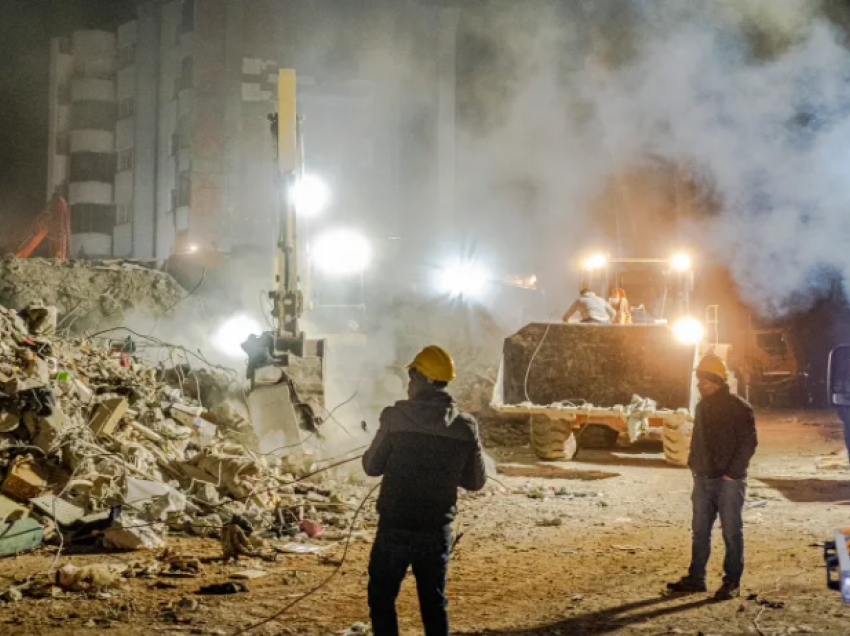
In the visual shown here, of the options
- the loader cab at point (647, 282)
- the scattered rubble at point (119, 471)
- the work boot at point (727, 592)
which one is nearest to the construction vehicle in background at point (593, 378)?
the loader cab at point (647, 282)

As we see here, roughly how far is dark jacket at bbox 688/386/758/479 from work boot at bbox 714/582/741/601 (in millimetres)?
745

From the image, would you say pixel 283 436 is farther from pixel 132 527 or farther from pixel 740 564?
pixel 740 564

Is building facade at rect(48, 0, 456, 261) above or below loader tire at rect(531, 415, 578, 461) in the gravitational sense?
above

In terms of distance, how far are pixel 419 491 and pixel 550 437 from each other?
30.0 feet

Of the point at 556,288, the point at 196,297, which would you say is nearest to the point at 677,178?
the point at 556,288

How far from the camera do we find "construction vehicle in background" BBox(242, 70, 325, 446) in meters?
12.1

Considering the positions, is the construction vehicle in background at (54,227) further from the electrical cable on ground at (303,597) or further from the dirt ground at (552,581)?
the electrical cable on ground at (303,597)

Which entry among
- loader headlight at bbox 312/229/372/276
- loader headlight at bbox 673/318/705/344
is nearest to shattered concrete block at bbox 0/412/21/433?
loader headlight at bbox 673/318/705/344

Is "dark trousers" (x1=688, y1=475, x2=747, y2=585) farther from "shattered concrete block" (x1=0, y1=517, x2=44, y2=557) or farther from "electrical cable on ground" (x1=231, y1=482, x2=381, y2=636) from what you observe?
"shattered concrete block" (x1=0, y1=517, x2=44, y2=557)

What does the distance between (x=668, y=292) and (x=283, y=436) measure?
7504 millimetres

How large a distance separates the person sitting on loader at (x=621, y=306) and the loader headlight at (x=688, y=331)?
2.75 feet

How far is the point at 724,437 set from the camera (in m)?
5.69

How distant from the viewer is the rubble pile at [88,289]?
2228 centimetres

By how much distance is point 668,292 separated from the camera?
15.1 m
